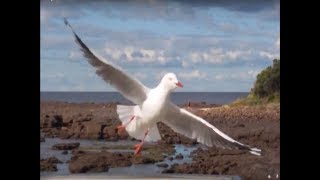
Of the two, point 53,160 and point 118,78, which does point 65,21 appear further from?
point 53,160

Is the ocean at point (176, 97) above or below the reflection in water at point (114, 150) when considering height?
above

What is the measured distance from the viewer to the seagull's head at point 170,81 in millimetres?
3930

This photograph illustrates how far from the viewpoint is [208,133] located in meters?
3.96

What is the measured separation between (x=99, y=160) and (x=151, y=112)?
1.19ft

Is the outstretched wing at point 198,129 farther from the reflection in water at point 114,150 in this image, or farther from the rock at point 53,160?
the rock at point 53,160

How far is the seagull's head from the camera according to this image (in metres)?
3.93

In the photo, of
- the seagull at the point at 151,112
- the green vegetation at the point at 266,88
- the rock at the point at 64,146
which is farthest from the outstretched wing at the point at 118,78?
the green vegetation at the point at 266,88

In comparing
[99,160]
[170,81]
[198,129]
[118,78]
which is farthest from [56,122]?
[198,129]

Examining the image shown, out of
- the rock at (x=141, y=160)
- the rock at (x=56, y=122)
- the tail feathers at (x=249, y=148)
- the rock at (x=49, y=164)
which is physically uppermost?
the rock at (x=56, y=122)

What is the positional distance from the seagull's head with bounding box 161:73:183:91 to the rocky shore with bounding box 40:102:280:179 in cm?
11

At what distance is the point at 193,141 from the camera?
3977 millimetres
